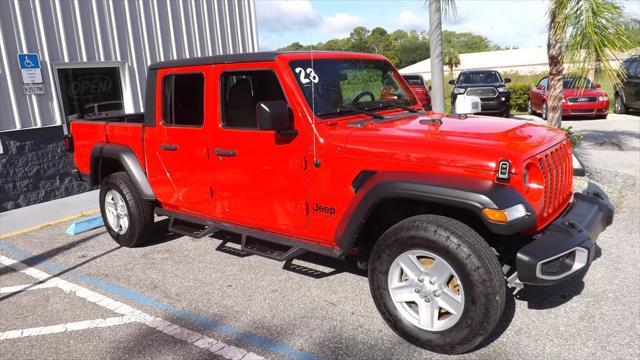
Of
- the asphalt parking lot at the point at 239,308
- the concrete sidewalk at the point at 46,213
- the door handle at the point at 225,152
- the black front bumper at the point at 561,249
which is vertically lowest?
the asphalt parking lot at the point at 239,308

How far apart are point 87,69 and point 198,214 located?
5.21 m

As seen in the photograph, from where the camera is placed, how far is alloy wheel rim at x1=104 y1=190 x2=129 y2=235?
5.21 metres

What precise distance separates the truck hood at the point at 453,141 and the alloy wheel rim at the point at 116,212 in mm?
2927

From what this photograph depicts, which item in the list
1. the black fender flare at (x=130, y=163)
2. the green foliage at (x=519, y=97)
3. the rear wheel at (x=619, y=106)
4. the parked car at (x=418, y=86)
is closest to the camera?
the black fender flare at (x=130, y=163)

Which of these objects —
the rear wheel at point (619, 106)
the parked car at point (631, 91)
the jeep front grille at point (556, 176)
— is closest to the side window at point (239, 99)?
the jeep front grille at point (556, 176)

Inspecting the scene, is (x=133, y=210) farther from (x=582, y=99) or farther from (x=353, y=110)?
(x=582, y=99)

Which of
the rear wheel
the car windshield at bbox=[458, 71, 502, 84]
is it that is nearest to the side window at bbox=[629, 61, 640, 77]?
the rear wheel

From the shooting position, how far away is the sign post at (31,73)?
23.8 ft

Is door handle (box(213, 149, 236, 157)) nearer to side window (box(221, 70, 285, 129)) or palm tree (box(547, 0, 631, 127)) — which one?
side window (box(221, 70, 285, 129))

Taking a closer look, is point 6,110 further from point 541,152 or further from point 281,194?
point 541,152

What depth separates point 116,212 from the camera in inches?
210

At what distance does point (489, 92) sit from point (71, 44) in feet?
38.4

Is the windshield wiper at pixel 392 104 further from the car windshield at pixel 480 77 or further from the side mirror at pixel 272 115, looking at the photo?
the car windshield at pixel 480 77

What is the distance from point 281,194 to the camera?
372 centimetres
